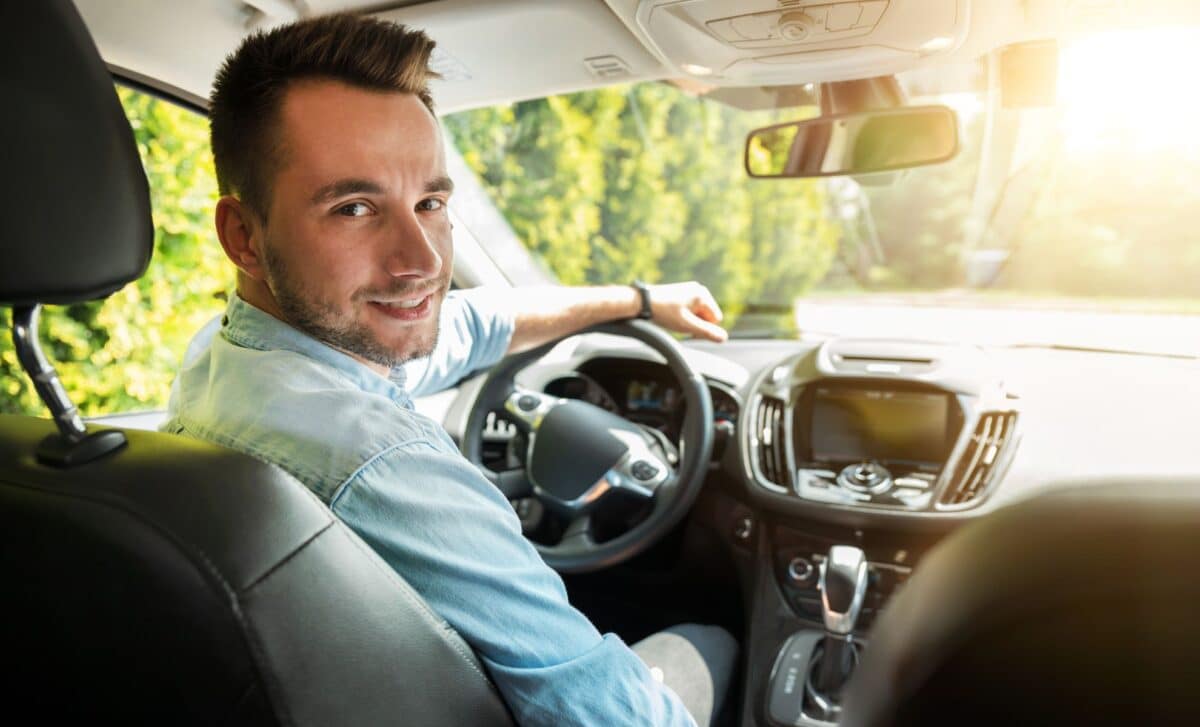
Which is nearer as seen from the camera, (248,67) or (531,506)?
(248,67)

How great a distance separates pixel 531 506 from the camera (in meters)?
2.79

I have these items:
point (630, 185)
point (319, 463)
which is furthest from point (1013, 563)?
point (630, 185)

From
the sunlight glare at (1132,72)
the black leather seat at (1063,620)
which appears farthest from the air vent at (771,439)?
the black leather seat at (1063,620)

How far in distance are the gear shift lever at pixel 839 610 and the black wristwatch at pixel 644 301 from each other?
2.68 feet

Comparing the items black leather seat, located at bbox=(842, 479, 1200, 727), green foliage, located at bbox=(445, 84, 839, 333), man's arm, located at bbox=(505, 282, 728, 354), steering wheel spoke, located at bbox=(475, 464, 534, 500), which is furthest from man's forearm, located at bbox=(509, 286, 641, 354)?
green foliage, located at bbox=(445, 84, 839, 333)

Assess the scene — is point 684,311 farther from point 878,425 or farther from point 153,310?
point 153,310

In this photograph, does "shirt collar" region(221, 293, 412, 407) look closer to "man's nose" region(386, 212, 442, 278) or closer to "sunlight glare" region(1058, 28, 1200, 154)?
"man's nose" region(386, 212, 442, 278)

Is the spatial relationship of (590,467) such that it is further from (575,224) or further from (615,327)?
(575,224)

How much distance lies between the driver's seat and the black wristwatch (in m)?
1.53

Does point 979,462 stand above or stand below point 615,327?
below

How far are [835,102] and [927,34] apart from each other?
0.50 meters

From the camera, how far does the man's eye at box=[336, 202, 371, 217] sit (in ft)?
5.05

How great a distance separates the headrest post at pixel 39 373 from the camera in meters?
1.14

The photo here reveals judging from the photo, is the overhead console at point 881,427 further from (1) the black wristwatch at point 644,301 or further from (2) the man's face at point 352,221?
(2) the man's face at point 352,221
